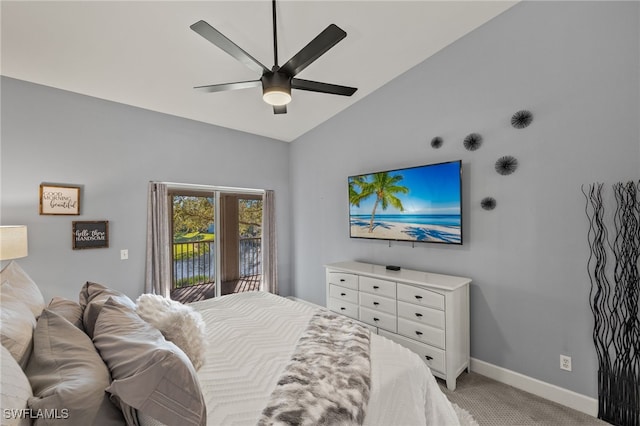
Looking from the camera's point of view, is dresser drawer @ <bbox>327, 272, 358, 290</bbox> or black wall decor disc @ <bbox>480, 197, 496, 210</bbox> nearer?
black wall decor disc @ <bbox>480, 197, 496, 210</bbox>

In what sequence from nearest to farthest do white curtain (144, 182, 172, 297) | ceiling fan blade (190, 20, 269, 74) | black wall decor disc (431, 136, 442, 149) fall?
1. ceiling fan blade (190, 20, 269, 74)
2. black wall decor disc (431, 136, 442, 149)
3. white curtain (144, 182, 172, 297)

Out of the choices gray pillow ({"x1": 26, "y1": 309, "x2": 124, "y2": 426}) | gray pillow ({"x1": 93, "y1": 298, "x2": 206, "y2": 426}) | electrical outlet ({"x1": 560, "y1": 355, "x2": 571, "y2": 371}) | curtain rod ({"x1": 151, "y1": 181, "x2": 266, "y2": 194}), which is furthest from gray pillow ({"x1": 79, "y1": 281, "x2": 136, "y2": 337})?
electrical outlet ({"x1": 560, "y1": 355, "x2": 571, "y2": 371})

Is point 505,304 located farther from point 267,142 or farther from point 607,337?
point 267,142

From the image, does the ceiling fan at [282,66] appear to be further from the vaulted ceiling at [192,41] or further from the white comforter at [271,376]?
the white comforter at [271,376]

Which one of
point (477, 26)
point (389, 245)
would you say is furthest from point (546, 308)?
point (477, 26)

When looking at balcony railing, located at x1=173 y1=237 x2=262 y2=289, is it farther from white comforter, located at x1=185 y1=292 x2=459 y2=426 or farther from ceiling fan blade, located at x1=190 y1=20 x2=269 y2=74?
ceiling fan blade, located at x1=190 y1=20 x2=269 y2=74

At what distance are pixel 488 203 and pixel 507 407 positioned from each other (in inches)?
63.2

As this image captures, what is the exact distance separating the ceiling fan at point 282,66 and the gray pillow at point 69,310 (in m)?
1.65

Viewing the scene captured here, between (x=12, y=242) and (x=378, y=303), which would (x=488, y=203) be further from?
(x=12, y=242)

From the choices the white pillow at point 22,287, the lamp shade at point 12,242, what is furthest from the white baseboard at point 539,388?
the lamp shade at point 12,242

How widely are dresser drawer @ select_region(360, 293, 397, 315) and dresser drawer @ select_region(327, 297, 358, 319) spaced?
143 mm

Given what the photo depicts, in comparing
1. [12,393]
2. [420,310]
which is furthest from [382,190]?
[12,393]

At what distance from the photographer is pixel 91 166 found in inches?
119

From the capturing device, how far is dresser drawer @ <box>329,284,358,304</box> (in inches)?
121
